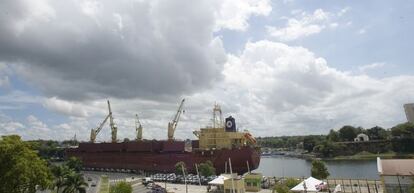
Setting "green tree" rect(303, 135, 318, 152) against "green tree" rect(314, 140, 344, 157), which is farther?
"green tree" rect(303, 135, 318, 152)

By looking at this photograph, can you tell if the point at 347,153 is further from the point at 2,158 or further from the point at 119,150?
the point at 2,158

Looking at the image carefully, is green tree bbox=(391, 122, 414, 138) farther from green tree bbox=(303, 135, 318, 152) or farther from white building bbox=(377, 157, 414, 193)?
white building bbox=(377, 157, 414, 193)

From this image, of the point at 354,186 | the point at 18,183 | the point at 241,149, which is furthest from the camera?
the point at 241,149

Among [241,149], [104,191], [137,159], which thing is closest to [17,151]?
[104,191]

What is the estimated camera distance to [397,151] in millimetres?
139250

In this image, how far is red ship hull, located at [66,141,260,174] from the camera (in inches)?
3014

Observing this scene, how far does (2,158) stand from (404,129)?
146 metres

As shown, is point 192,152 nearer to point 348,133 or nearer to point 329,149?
point 329,149

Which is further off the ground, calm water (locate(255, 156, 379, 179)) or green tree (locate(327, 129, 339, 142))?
green tree (locate(327, 129, 339, 142))

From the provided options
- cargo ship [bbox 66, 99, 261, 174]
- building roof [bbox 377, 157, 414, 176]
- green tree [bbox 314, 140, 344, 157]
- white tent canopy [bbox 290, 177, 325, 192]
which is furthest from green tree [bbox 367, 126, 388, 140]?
white tent canopy [bbox 290, 177, 325, 192]

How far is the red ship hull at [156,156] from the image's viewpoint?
7656 cm

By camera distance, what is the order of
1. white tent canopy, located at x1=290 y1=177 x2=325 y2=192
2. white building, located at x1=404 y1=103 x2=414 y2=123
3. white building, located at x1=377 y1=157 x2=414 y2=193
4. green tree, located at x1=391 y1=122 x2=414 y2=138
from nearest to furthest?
1. white building, located at x1=377 y1=157 x2=414 y2=193
2. white tent canopy, located at x1=290 y1=177 x2=325 y2=192
3. white building, located at x1=404 y1=103 x2=414 y2=123
4. green tree, located at x1=391 y1=122 x2=414 y2=138

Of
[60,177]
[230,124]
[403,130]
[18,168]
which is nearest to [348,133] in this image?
[403,130]

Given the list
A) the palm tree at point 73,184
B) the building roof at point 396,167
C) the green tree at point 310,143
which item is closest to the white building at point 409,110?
the building roof at point 396,167
